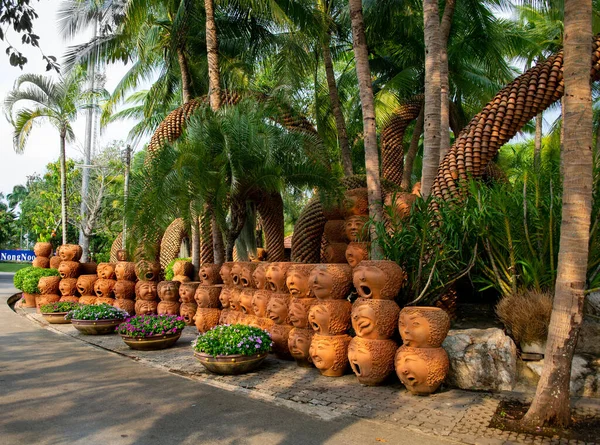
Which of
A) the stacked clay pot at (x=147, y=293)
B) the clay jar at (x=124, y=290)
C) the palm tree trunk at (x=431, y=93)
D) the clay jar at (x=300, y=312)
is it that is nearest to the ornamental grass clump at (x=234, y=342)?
the clay jar at (x=300, y=312)

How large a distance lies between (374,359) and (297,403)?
1072 millimetres

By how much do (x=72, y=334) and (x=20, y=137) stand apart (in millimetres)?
8950

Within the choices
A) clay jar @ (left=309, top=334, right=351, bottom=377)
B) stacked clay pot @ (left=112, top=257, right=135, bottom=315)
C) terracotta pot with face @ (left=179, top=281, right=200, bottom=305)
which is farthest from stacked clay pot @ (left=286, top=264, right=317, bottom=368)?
stacked clay pot @ (left=112, top=257, right=135, bottom=315)

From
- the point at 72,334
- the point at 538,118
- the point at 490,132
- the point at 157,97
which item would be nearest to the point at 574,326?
the point at 490,132

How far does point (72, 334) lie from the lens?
34.2ft

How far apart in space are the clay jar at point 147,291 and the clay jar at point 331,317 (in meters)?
5.41

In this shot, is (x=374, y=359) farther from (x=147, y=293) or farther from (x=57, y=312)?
(x=57, y=312)

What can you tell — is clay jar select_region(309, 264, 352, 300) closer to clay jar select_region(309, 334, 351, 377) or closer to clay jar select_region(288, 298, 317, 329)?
clay jar select_region(288, 298, 317, 329)

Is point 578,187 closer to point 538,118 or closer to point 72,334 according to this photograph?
point 72,334

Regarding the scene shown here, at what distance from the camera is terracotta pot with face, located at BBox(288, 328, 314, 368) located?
285 inches

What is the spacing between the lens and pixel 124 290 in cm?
1182

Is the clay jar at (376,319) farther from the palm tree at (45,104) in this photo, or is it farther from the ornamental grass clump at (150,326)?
the palm tree at (45,104)

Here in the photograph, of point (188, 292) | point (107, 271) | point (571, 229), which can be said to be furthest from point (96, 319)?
point (571, 229)

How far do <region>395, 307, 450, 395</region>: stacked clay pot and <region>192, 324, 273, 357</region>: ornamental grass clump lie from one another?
2.10 meters
